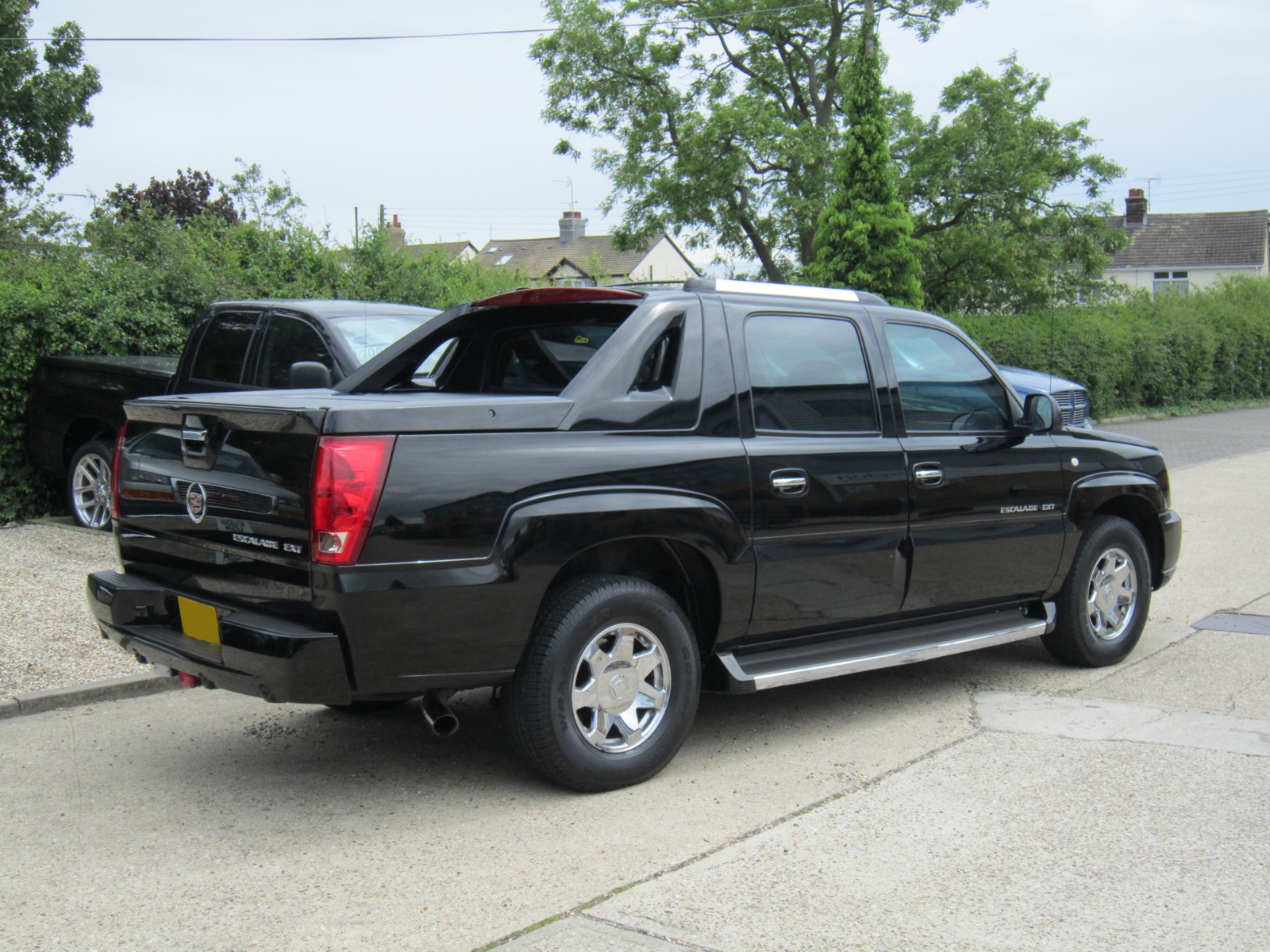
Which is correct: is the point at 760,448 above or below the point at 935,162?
below

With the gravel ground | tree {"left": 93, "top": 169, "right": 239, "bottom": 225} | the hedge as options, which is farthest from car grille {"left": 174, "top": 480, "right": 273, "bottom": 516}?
tree {"left": 93, "top": 169, "right": 239, "bottom": 225}

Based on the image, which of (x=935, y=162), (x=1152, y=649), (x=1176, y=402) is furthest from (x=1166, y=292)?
(x=1152, y=649)

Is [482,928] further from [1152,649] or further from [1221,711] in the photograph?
[1152,649]

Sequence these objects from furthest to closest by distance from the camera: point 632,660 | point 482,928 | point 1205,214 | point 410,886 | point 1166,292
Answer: point 1205,214 < point 1166,292 < point 632,660 < point 410,886 < point 482,928

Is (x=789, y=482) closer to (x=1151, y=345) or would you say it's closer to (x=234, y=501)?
(x=234, y=501)

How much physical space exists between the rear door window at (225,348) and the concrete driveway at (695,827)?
3.41 m

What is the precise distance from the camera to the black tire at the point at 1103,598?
6227mm

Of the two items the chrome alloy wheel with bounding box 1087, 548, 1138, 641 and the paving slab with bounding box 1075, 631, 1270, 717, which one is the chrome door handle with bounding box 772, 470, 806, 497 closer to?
the paving slab with bounding box 1075, 631, 1270, 717

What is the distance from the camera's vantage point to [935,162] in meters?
29.3

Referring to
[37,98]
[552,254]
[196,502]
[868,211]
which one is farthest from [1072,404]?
[552,254]

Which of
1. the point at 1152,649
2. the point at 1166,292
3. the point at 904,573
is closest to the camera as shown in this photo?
the point at 904,573

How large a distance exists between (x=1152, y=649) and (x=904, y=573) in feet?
7.70

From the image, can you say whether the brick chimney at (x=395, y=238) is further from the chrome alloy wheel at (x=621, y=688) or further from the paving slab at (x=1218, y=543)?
the chrome alloy wheel at (x=621, y=688)

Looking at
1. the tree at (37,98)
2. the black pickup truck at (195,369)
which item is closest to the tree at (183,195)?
the tree at (37,98)
